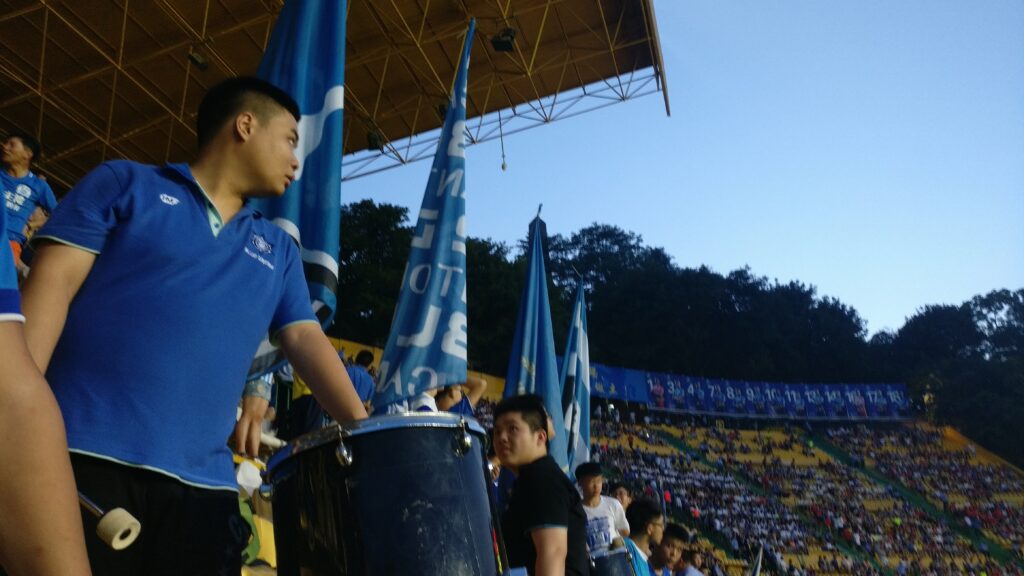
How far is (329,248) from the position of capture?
3.52 meters

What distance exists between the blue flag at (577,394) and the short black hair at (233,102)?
281 inches

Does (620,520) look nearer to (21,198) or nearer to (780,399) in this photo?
(21,198)

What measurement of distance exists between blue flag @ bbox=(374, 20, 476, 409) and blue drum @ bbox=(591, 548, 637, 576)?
1.15 metres

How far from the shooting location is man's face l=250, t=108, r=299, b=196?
207cm

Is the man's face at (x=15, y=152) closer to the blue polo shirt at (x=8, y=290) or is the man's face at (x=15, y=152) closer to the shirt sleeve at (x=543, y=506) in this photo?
the shirt sleeve at (x=543, y=506)

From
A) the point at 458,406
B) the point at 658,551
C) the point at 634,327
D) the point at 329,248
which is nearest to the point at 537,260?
the point at 458,406

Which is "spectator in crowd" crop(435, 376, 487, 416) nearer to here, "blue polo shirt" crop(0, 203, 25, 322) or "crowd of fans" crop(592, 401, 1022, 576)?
"blue polo shirt" crop(0, 203, 25, 322)

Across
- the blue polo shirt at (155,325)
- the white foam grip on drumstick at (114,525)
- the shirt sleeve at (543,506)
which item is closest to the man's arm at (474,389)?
the shirt sleeve at (543,506)

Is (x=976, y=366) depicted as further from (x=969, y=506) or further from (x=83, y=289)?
(x=83, y=289)

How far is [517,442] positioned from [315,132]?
1.68 meters

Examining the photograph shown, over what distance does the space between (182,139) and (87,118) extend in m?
1.44

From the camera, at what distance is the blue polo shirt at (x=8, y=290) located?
2.93 feet

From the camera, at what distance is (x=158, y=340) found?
1.68 m

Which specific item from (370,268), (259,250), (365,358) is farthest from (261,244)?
(370,268)
